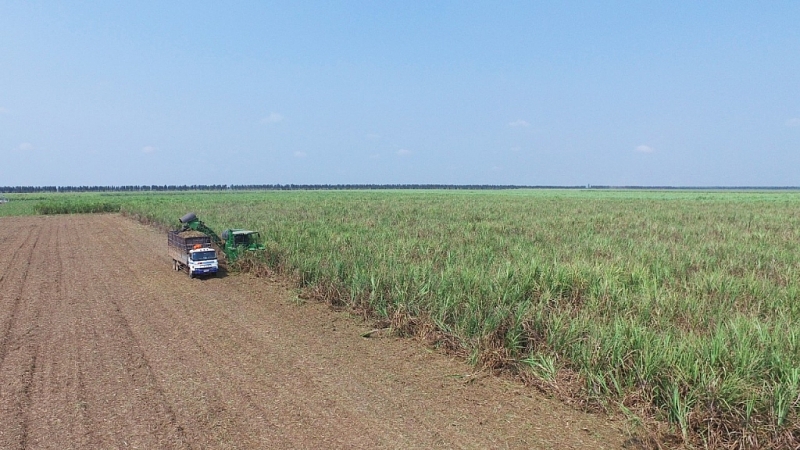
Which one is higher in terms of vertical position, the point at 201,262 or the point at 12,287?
the point at 201,262

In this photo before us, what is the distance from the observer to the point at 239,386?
189 inches

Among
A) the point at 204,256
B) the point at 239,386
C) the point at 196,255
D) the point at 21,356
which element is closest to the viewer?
the point at 239,386

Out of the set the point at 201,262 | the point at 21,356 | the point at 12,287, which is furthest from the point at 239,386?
the point at 12,287

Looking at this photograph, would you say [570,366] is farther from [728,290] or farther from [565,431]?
[728,290]

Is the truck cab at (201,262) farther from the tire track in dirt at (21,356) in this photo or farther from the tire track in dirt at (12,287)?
the tire track in dirt at (12,287)

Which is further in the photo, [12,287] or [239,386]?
[12,287]

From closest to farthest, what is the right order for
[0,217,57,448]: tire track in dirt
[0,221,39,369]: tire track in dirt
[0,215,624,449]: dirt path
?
A: [0,215,624,449]: dirt path, [0,217,57,448]: tire track in dirt, [0,221,39,369]: tire track in dirt

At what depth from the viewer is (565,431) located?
3.96 m

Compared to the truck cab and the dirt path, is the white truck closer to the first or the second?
the truck cab

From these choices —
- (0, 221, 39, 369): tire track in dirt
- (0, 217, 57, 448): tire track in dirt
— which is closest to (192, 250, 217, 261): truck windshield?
(0, 217, 57, 448): tire track in dirt

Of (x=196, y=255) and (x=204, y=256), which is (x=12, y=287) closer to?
(x=196, y=255)

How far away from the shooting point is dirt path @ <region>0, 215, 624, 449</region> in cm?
387

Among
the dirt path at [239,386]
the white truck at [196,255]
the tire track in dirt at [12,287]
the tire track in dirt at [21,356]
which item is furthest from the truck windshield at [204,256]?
the tire track in dirt at [12,287]

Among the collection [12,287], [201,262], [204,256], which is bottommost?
[12,287]
